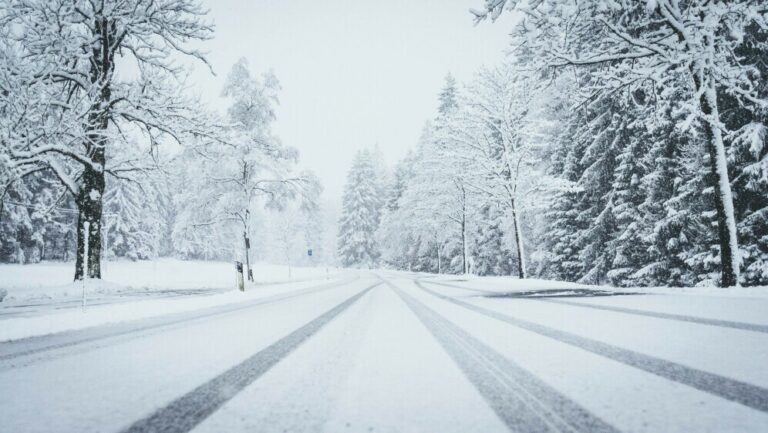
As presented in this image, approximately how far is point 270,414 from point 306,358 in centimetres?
148

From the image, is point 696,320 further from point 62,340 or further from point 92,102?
point 92,102

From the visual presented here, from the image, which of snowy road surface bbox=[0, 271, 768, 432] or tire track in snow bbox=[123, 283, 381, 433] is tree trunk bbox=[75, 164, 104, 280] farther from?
tire track in snow bbox=[123, 283, 381, 433]

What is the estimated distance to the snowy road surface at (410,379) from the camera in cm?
194

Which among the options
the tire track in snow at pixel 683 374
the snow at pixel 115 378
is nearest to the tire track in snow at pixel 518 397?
the tire track in snow at pixel 683 374

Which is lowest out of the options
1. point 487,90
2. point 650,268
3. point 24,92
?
point 650,268

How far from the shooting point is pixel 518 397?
229cm

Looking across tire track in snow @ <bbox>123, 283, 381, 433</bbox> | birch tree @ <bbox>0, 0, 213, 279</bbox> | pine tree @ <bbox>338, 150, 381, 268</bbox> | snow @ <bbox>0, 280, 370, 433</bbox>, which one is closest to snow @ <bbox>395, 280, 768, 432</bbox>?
tire track in snow @ <bbox>123, 283, 381, 433</bbox>

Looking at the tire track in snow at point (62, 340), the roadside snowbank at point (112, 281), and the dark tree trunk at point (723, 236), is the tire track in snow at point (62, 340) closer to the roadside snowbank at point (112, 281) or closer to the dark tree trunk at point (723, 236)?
the roadside snowbank at point (112, 281)

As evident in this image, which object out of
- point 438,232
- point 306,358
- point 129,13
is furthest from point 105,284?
point 438,232

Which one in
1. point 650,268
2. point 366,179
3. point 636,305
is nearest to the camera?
point 636,305

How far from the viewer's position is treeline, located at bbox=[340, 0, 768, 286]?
9.66 meters

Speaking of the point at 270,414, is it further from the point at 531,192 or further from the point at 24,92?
the point at 531,192

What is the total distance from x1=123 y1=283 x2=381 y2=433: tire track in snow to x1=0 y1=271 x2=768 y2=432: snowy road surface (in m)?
0.01

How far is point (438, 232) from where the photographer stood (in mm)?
41688
